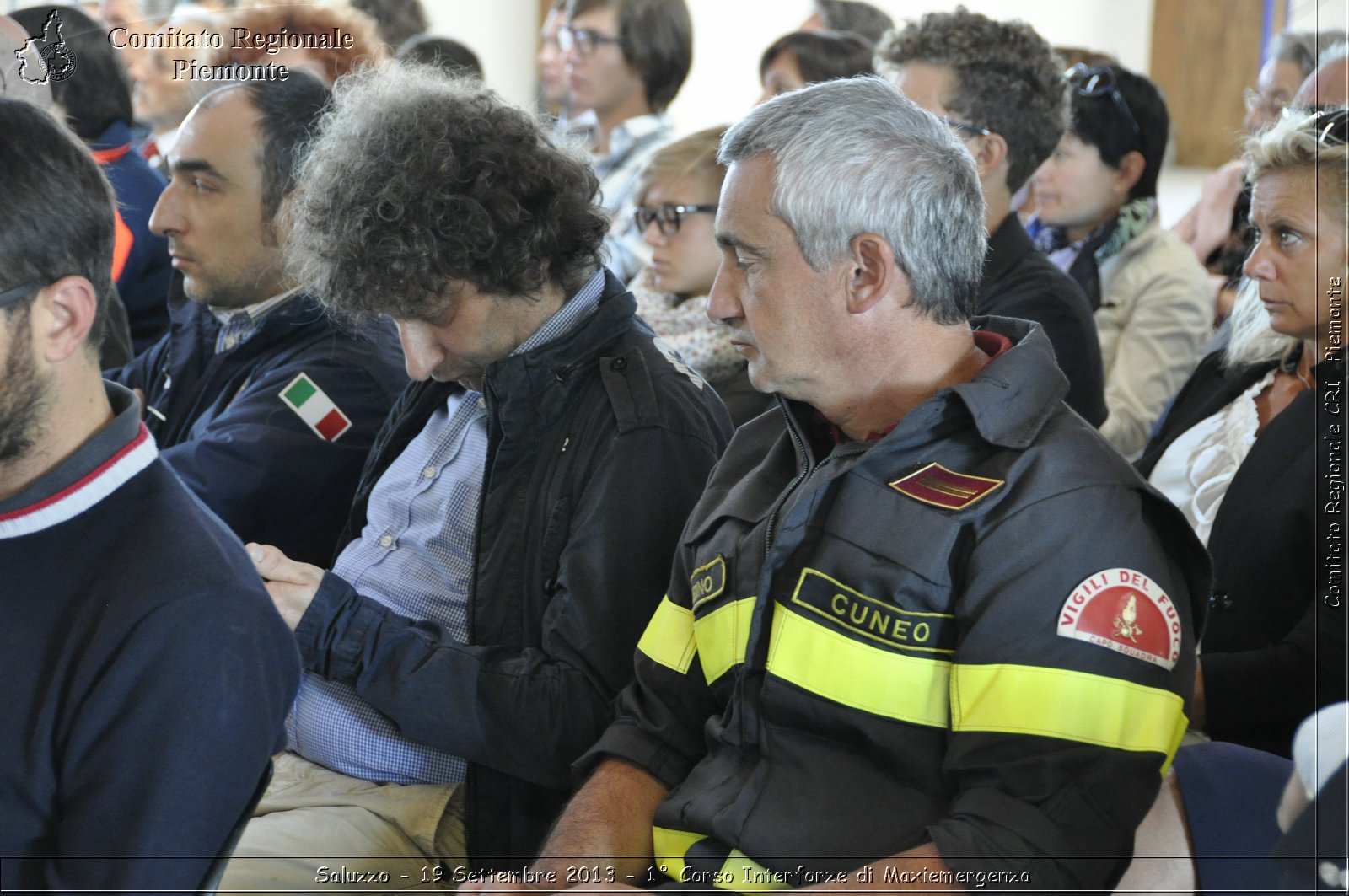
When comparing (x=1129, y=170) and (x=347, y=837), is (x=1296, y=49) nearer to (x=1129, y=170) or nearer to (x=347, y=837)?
(x=1129, y=170)

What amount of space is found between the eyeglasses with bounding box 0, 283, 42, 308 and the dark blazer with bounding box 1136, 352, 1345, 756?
1502 mm

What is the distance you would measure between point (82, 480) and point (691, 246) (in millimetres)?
1594

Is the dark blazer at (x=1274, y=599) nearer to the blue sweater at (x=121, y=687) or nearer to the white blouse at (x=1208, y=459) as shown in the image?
the white blouse at (x=1208, y=459)

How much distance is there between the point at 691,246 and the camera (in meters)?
2.68

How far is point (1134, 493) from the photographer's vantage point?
1.31 m

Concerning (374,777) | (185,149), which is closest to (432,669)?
(374,777)

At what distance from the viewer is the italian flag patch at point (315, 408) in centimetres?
222

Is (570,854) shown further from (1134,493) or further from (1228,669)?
(1228,669)

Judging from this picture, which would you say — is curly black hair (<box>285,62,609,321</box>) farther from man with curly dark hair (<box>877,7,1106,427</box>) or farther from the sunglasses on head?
the sunglasses on head

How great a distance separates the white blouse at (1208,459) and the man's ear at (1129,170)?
118 centimetres

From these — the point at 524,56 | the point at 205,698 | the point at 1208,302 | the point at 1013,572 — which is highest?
the point at 1013,572

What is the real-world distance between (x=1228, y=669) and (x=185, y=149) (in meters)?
1.99

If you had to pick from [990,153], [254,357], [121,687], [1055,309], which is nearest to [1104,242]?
[990,153]

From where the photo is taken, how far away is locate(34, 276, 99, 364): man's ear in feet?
4.29
